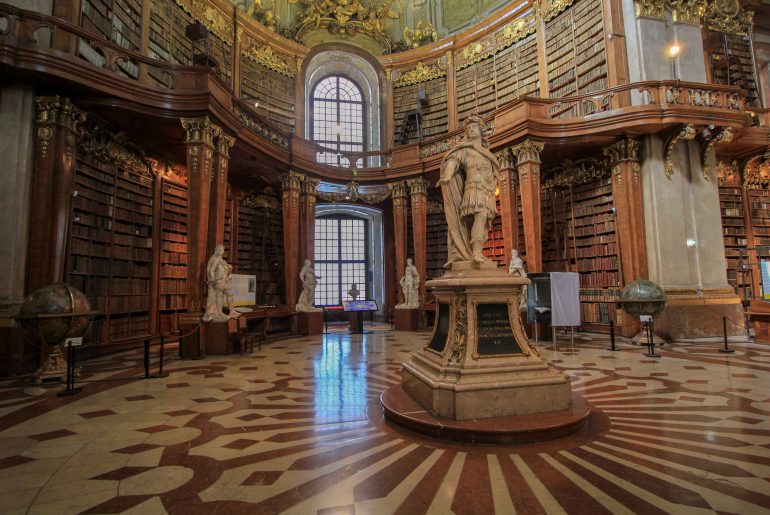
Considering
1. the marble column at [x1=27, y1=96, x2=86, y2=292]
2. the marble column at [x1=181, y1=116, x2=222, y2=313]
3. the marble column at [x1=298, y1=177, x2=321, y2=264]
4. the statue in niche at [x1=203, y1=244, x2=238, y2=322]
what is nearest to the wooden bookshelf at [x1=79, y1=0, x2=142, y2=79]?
the marble column at [x1=27, y1=96, x2=86, y2=292]

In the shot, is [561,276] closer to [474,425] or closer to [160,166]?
[474,425]

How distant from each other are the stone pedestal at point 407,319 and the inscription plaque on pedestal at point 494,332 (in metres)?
7.76

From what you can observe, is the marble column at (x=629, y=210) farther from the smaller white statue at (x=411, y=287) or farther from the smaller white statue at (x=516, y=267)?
the smaller white statue at (x=411, y=287)

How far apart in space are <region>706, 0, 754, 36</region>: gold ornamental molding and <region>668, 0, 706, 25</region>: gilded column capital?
176 cm

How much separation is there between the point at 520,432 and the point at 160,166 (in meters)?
9.31

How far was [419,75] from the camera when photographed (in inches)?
537

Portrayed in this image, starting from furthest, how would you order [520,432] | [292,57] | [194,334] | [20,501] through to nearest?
[292,57], [194,334], [520,432], [20,501]

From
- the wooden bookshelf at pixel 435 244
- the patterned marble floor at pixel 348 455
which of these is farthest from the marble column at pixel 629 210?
the wooden bookshelf at pixel 435 244

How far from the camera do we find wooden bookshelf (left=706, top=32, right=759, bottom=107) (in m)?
10.5

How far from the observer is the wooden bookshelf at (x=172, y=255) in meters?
9.05

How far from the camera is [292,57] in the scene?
13.1 m

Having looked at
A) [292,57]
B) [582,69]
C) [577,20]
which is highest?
[292,57]

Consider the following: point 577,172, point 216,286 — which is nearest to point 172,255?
point 216,286

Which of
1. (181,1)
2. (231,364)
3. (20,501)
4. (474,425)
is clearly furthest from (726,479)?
(181,1)
